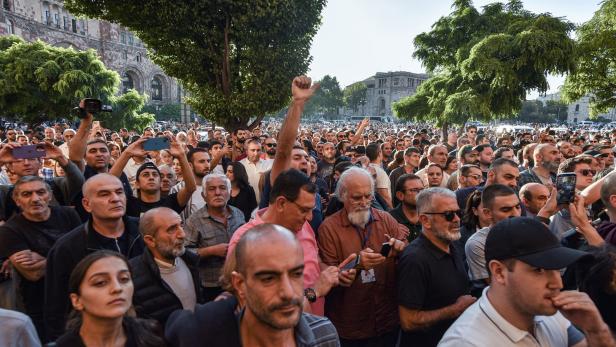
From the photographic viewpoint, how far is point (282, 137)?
3615mm

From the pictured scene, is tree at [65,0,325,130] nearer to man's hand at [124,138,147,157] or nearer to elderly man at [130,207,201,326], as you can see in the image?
man's hand at [124,138,147,157]

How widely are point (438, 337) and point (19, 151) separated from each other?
14.0 ft

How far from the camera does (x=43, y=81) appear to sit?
2402cm

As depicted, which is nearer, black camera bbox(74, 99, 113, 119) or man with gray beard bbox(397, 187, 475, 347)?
man with gray beard bbox(397, 187, 475, 347)

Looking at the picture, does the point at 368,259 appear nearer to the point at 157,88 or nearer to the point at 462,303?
the point at 462,303

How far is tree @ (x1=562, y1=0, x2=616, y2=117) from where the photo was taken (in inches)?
852

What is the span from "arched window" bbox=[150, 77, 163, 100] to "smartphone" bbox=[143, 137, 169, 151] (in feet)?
207

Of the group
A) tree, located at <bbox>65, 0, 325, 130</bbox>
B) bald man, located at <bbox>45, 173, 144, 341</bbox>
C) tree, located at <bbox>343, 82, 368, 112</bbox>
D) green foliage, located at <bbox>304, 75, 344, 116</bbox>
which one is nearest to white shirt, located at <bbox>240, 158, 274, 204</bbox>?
bald man, located at <bbox>45, 173, 144, 341</bbox>

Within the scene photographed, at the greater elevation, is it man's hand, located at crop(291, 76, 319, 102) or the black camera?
man's hand, located at crop(291, 76, 319, 102)

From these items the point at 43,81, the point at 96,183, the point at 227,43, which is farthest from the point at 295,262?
the point at 43,81

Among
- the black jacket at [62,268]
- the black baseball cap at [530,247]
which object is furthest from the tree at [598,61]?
the black jacket at [62,268]

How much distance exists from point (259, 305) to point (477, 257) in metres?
2.03

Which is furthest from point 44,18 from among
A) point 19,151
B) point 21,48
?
point 19,151

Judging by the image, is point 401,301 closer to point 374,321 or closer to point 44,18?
point 374,321
